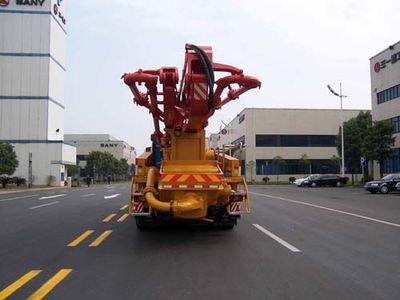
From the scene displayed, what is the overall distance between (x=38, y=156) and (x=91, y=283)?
56.3 m

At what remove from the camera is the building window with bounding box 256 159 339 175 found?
261 ft

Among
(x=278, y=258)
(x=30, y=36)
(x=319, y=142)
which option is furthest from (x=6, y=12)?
(x=278, y=258)

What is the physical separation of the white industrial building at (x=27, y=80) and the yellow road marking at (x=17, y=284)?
2157 inches

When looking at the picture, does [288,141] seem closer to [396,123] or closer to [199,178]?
[396,123]

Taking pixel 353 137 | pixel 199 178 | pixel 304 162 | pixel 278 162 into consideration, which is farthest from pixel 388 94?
pixel 199 178

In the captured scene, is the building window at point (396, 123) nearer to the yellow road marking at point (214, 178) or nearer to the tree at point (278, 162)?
the tree at point (278, 162)

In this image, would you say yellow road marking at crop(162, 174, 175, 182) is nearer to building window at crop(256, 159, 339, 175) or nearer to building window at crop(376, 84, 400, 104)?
building window at crop(376, 84, 400, 104)

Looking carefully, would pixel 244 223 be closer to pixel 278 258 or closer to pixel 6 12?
pixel 278 258

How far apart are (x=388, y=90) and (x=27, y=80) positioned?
140 ft

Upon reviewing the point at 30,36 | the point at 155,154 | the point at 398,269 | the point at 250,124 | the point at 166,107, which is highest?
the point at 30,36

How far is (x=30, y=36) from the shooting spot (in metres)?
58.4

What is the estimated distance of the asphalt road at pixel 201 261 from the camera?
591cm

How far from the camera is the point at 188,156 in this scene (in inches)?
421

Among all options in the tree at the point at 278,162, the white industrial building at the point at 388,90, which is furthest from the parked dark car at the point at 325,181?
the tree at the point at 278,162
